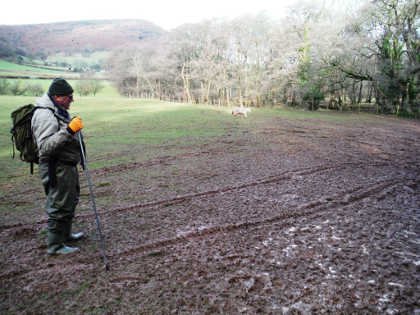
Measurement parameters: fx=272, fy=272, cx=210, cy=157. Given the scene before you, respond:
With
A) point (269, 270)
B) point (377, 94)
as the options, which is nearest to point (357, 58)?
point (377, 94)

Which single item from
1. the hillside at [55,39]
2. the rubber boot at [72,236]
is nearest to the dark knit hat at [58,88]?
Answer: the rubber boot at [72,236]

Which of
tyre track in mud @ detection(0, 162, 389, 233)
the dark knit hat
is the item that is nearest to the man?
the dark knit hat

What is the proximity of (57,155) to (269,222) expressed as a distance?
3508mm

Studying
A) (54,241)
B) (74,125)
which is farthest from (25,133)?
(54,241)

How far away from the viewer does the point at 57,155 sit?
12.0 feet

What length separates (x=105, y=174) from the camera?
8.12 metres

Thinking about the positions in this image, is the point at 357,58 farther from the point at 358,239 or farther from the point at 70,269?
the point at 70,269

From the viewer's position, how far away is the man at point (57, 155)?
3.52m

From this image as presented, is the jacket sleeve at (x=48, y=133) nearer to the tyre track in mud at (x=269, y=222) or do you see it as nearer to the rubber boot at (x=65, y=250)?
the rubber boot at (x=65, y=250)

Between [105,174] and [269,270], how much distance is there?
6122 mm

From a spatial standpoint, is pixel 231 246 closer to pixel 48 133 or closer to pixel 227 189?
pixel 227 189

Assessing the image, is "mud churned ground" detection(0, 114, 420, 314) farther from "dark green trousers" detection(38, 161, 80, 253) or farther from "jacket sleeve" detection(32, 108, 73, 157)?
"jacket sleeve" detection(32, 108, 73, 157)

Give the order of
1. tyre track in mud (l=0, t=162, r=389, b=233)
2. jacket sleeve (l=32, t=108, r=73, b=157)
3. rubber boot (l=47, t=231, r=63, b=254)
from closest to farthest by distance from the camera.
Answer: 1. jacket sleeve (l=32, t=108, r=73, b=157)
2. rubber boot (l=47, t=231, r=63, b=254)
3. tyre track in mud (l=0, t=162, r=389, b=233)

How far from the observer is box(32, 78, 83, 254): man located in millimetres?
3521
